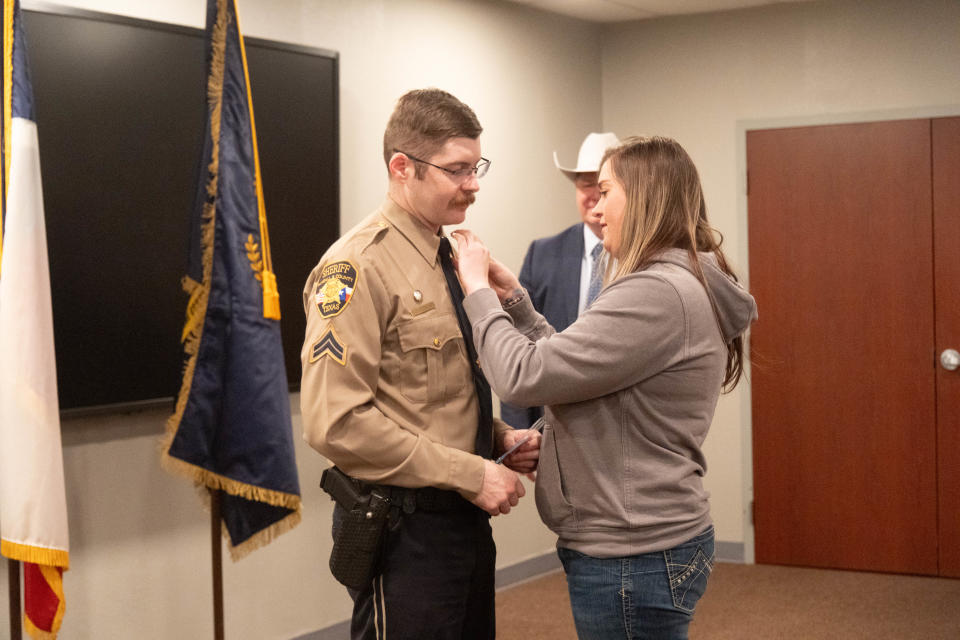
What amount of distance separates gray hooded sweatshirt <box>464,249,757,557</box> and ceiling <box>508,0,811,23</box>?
11.3 feet

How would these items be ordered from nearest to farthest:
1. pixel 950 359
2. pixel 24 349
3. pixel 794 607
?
pixel 24 349, pixel 794 607, pixel 950 359

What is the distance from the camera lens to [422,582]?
1953 millimetres

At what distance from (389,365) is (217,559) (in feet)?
4.65

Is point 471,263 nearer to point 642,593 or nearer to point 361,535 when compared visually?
point 361,535

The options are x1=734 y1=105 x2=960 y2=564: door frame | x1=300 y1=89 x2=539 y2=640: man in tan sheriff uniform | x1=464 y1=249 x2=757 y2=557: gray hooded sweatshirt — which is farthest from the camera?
x1=734 y1=105 x2=960 y2=564: door frame

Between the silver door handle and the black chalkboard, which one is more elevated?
the black chalkboard

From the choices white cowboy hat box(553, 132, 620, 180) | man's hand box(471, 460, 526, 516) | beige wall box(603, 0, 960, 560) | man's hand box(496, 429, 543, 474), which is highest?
beige wall box(603, 0, 960, 560)

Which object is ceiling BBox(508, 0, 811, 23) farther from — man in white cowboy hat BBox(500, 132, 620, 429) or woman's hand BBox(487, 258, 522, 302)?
woman's hand BBox(487, 258, 522, 302)

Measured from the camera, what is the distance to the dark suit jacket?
12.2ft

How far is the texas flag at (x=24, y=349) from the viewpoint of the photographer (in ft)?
8.09

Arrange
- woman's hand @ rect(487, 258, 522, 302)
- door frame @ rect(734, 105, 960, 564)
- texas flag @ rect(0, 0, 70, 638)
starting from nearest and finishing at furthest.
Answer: woman's hand @ rect(487, 258, 522, 302) → texas flag @ rect(0, 0, 70, 638) → door frame @ rect(734, 105, 960, 564)

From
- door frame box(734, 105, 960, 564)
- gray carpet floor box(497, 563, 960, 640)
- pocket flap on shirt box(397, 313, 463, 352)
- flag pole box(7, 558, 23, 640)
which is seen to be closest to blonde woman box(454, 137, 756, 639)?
pocket flap on shirt box(397, 313, 463, 352)

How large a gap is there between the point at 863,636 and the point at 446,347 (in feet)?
9.29

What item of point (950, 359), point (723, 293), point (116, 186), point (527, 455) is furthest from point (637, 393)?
point (950, 359)
